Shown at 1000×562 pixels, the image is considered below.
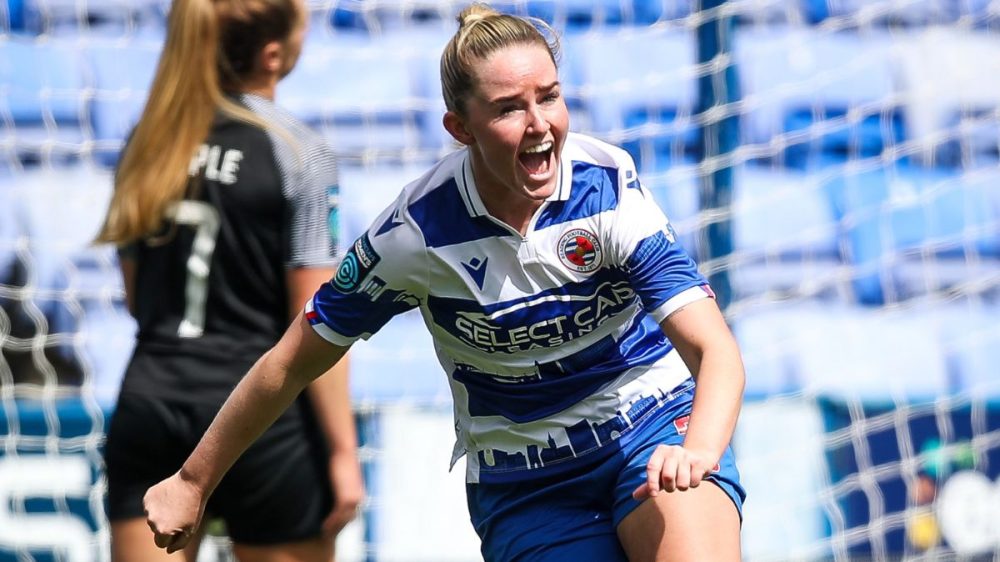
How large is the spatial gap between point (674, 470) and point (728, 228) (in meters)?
2.49

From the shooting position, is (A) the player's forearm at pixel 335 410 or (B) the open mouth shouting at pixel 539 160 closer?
(B) the open mouth shouting at pixel 539 160

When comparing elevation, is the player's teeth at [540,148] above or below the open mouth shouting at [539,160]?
above

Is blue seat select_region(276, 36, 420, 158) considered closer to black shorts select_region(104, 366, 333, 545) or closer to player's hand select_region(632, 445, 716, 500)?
black shorts select_region(104, 366, 333, 545)

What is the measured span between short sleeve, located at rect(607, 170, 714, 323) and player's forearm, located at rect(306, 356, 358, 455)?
86 cm

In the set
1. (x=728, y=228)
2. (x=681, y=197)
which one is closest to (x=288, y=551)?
(x=728, y=228)

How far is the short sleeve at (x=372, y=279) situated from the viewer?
221 centimetres

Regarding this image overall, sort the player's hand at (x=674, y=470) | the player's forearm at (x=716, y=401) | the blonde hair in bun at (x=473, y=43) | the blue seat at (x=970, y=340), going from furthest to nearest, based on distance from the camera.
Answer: the blue seat at (x=970, y=340) < the blonde hair in bun at (x=473, y=43) < the player's forearm at (x=716, y=401) < the player's hand at (x=674, y=470)

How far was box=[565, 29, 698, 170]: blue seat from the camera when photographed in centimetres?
500

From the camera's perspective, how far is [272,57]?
288 centimetres

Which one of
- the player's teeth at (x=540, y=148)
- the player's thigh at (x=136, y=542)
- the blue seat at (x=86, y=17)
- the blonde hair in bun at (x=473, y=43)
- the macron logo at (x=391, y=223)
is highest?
the blue seat at (x=86, y=17)

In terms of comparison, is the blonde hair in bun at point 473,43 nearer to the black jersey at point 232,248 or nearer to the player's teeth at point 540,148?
the player's teeth at point 540,148

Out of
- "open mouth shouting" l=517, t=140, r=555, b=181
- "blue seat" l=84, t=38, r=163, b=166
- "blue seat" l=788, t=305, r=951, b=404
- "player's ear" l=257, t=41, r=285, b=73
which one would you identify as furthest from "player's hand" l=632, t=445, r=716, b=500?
"blue seat" l=84, t=38, r=163, b=166

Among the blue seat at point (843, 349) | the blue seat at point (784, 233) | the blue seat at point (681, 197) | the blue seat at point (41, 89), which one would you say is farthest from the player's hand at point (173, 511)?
the blue seat at point (784, 233)

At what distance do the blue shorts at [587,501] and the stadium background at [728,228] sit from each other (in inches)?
76.8
